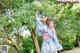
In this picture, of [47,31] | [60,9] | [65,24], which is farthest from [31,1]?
[65,24]

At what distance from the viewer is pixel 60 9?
781 centimetres

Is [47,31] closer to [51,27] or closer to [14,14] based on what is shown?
→ [51,27]

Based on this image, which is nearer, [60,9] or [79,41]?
[60,9]

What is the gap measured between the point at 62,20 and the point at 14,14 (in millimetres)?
3208

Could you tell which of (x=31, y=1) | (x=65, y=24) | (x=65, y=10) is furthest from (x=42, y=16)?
(x=65, y=24)

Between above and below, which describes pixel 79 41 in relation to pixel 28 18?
below

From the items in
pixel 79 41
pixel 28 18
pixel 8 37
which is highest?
pixel 28 18

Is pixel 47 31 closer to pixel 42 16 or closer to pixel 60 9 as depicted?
pixel 42 16

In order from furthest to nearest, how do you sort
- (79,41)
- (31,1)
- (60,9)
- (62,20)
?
(79,41), (62,20), (60,9), (31,1)

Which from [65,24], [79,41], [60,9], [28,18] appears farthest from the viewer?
[79,41]

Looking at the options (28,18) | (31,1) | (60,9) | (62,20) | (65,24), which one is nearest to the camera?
(28,18)

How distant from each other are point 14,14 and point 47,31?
801mm

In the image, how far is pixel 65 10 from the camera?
8305 mm

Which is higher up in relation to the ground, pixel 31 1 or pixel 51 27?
pixel 31 1
